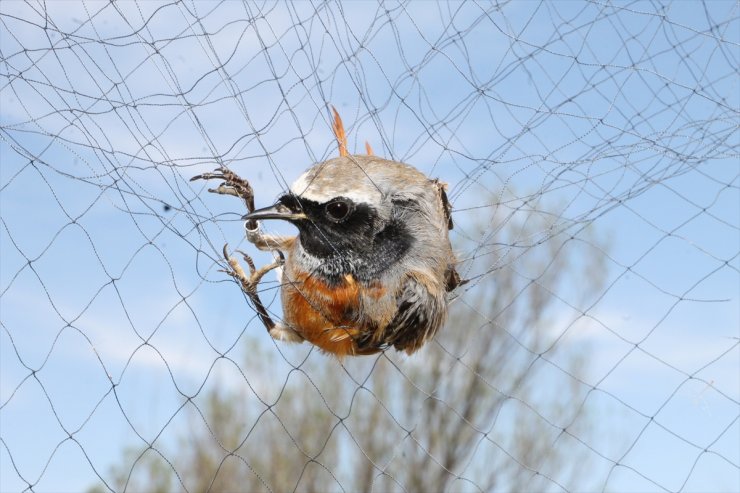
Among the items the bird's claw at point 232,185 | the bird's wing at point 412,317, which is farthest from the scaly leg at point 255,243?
the bird's wing at point 412,317

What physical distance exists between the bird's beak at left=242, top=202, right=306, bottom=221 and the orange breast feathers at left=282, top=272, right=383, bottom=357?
6.4 inches

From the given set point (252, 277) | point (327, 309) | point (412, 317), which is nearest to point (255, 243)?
point (252, 277)

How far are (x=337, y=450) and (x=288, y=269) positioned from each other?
15.9 ft

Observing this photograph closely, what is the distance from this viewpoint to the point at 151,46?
2049 millimetres

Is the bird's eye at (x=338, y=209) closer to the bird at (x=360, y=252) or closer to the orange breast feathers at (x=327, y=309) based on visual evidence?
the bird at (x=360, y=252)

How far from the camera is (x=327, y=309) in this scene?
6.51 feet

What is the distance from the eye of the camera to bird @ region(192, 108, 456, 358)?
190cm

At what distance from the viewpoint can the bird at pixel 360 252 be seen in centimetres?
190

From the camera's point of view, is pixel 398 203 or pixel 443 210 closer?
pixel 398 203

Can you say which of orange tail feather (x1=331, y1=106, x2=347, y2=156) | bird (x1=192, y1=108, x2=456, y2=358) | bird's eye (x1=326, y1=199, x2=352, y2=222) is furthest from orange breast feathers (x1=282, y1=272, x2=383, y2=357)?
orange tail feather (x1=331, y1=106, x2=347, y2=156)

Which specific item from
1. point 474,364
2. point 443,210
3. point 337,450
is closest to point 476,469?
point 474,364

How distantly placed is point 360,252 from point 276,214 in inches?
8.4

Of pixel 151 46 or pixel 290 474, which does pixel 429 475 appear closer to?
pixel 290 474

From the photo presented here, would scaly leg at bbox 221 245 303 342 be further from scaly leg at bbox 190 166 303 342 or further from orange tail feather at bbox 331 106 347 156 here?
orange tail feather at bbox 331 106 347 156
